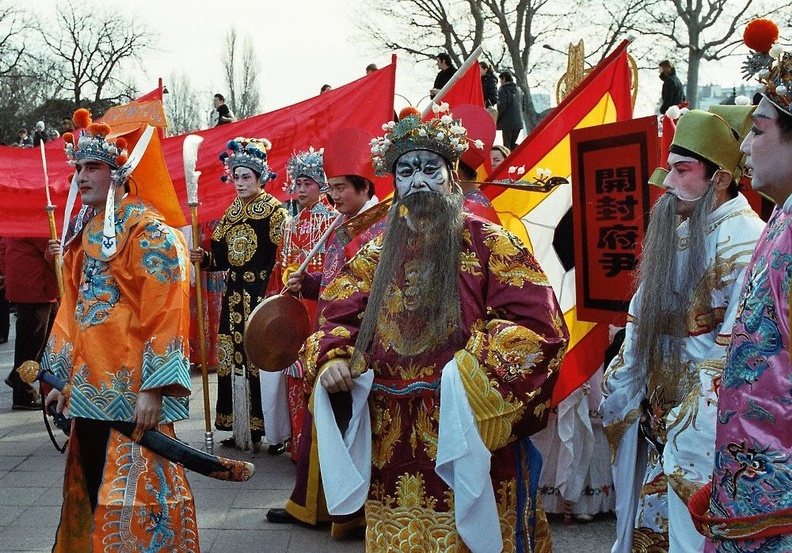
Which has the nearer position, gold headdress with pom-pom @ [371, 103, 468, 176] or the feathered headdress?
gold headdress with pom-pom @ [371, 103, 468, 176]

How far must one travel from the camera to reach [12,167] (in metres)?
6.63

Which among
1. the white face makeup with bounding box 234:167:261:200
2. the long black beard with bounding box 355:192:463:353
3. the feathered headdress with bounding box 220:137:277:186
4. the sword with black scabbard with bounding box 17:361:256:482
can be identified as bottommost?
the sword with black scabbard with bounding box 17:361:256:482

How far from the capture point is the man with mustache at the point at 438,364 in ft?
9.22

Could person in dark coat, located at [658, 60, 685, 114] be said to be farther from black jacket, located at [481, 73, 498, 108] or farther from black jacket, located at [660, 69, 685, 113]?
black jacket, located at [481, 73, 498, 108]

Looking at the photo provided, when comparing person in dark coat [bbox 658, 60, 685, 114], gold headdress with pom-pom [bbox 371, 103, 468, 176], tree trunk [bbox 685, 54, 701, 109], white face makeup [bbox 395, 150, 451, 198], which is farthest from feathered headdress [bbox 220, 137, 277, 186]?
tree trunk [bbox 685, 54, 701, 109]

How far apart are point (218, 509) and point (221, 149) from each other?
129 inches

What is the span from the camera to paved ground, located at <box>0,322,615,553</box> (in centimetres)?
450

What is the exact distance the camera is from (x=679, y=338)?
125 inches

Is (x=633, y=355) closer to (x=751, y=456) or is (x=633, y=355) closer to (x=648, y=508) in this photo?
(x=648, y=508)

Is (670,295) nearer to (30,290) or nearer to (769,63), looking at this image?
(769,63)

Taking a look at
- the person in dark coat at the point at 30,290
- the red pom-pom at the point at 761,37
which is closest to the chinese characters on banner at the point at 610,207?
the red pom-pom at the point at 761,37

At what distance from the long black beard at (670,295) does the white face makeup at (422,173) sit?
34.1 inches

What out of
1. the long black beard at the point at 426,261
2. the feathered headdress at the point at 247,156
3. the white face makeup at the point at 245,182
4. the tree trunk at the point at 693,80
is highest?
the tree trunk at the point at 693,80

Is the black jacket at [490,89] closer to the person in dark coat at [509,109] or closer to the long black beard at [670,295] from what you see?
the person in dark coat at [509,109]
